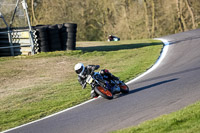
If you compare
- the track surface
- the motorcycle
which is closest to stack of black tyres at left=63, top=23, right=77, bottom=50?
the track surface

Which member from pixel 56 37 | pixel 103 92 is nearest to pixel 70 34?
pixel 56 37

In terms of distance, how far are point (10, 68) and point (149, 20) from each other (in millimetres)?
32703

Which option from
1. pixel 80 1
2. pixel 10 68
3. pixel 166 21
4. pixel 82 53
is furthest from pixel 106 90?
pixel 80 1

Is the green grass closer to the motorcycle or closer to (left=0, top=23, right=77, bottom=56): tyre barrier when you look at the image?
the motorcycle

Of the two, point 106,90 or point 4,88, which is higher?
point 106,90

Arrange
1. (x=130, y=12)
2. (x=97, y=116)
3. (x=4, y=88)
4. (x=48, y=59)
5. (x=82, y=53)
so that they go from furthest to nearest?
(x=130, y=12), (x=82, y=53), (x=48, y=59), (x=4, y=88), (x=97, y=116)

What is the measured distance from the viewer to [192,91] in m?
9.93

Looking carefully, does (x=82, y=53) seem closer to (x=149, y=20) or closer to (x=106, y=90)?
(x=106, y=90)

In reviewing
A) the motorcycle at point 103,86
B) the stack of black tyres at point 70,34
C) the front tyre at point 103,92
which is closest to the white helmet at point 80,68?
the motorcycle at point 103,86

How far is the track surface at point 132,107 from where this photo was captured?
8.26m

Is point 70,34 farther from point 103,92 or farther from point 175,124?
point 175,124

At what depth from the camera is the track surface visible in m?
8.26

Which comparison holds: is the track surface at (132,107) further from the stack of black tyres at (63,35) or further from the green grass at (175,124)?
the stack of black tyres at (63,35)

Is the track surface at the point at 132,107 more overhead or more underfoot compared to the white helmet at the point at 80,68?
more underfoot
